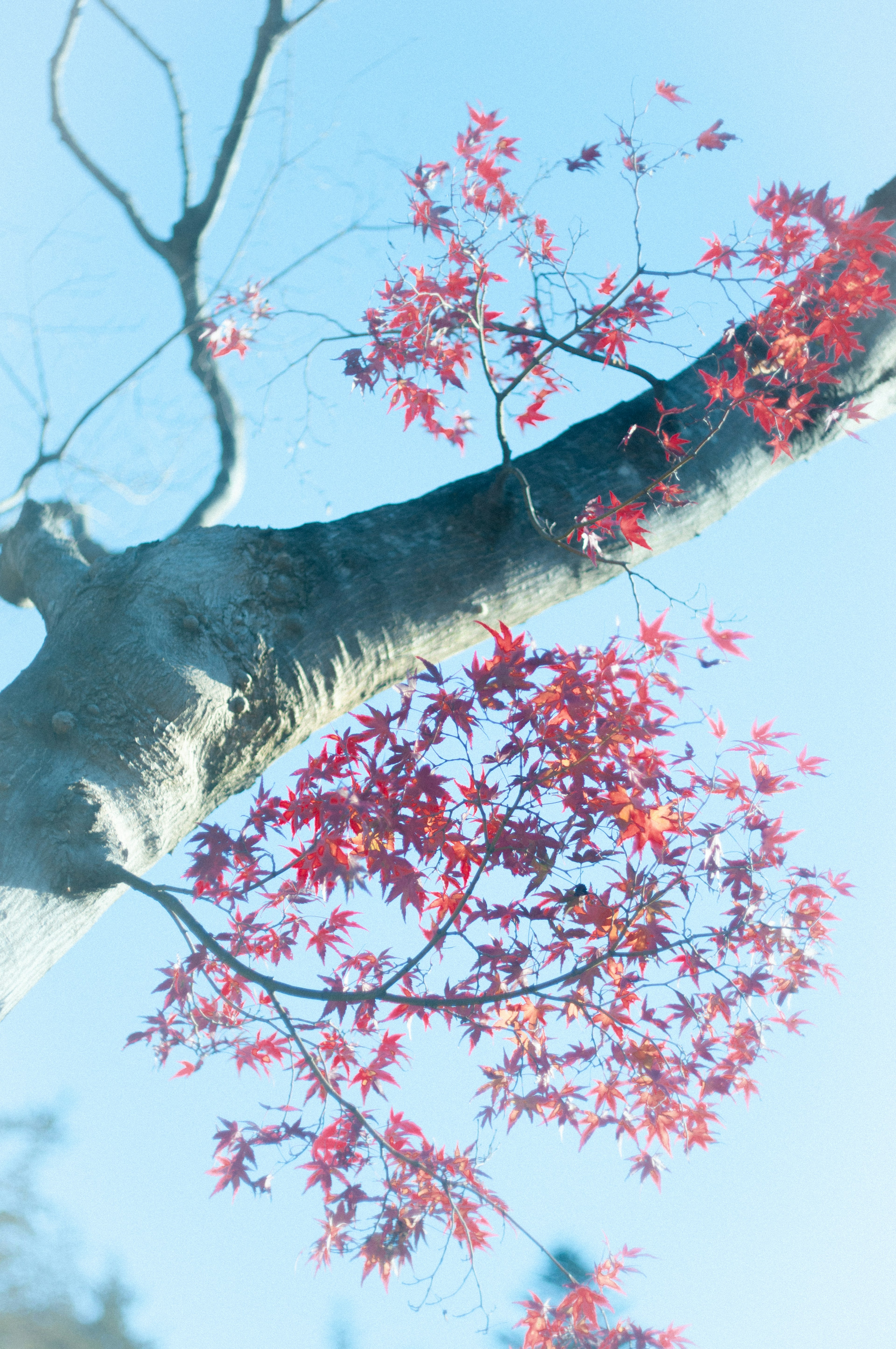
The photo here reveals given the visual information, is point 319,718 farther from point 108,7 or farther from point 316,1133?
point 108,7

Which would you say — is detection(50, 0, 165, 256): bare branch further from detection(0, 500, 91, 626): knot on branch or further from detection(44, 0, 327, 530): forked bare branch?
detection(0, 500, 91, 626): knot on branch

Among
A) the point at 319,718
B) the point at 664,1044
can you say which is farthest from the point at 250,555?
the point at 664,1044

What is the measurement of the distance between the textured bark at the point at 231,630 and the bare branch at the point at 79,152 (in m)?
1.71

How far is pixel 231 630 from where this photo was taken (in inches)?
72.1

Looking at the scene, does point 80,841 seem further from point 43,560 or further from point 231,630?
point 43,560

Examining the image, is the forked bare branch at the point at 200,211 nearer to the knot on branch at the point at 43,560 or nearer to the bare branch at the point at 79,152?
the bare branch at the point at 79,152

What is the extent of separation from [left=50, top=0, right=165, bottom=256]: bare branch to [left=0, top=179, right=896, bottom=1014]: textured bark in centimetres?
171

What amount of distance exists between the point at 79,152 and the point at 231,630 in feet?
9.40

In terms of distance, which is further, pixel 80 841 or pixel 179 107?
pixel 179 107

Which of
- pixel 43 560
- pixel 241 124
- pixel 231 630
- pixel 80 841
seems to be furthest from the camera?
pixel 241 124

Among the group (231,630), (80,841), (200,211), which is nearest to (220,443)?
(200,211)

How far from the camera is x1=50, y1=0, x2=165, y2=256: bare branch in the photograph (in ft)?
11.1

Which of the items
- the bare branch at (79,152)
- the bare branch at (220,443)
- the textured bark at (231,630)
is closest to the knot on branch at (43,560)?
the textured bark at (231,630)

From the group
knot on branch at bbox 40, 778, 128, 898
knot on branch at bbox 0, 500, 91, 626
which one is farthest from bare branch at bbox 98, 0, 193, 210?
knot on branch at bbox 40, 778, 128, 898
